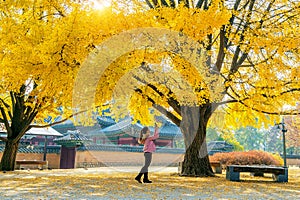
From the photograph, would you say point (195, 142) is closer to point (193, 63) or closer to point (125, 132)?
point (193, 63)

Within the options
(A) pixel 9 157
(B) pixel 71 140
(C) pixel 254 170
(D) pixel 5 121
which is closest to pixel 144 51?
(C) pixel 254 170

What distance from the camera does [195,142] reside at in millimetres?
10891

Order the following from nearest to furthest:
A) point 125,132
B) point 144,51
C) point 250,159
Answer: point 144,51, point 250,159, point 125,132

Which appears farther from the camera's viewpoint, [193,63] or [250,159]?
[250,159]

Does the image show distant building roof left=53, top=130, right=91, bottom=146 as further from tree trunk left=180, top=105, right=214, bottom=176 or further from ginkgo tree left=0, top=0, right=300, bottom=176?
tree trunk left=180, top=105, right=214, bottom=176

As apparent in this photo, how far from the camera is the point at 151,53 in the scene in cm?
762

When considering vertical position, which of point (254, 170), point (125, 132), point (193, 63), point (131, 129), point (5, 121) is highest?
point (193, 63)

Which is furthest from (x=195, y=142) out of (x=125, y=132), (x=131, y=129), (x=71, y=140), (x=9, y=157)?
(x=125, y=132)

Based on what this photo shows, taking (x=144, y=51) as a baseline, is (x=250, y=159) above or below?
below

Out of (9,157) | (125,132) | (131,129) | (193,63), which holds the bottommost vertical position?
(9,157)

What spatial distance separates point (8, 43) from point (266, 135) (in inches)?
2441

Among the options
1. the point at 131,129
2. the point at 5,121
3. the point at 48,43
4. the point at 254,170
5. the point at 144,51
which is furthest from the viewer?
the point at 131,129

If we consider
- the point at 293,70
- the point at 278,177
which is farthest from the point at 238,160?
the point at 293,70

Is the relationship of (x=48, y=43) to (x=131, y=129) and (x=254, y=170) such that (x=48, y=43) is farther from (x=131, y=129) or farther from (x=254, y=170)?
(x=131, y=129)
